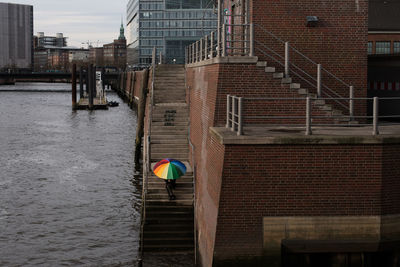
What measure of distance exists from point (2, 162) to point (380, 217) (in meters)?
30.9

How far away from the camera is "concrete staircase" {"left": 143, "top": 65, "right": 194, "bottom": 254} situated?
19578 mm

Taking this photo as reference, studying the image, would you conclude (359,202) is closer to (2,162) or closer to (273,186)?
(273,186)

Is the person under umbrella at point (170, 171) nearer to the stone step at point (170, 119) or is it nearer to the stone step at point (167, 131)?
the stone step at point (167, 131)

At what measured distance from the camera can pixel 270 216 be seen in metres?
14.9

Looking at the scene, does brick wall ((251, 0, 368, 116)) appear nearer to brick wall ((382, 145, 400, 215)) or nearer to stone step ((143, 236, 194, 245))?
brick wall ((382, 145, 400, 215))

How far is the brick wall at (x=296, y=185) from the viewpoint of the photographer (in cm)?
1484

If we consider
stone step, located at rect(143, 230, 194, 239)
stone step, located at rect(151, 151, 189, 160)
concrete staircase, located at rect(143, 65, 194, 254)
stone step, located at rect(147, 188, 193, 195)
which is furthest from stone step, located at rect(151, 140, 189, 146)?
stone step, located at rect(143, 230, 194, 239)

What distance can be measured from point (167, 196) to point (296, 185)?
7.09 m

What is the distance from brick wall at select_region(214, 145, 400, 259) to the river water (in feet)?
22.5

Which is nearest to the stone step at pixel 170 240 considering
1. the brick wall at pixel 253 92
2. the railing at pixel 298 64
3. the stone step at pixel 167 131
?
the brick wall at pixel 253 92

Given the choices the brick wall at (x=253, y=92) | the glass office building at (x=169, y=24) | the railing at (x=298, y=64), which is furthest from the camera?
the glass office building at (x=169, y=24)

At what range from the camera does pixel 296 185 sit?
14922mm

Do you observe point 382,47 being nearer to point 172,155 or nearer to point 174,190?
point 172,155

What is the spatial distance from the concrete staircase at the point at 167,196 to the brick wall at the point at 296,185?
4.85 meters
